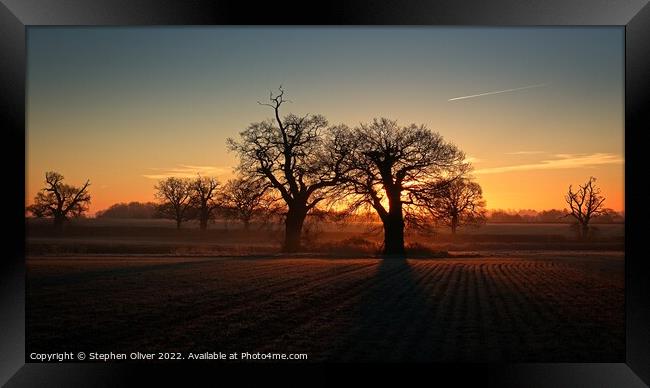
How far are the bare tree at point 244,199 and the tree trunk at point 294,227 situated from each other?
3.78 feet

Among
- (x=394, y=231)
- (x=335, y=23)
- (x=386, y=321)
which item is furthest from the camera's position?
(x=394, y=231)

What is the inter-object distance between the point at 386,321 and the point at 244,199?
1212 cm

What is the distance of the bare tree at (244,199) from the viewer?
19797 millimetres

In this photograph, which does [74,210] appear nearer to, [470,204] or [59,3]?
[59,3]

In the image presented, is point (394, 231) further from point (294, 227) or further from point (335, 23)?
point (335, 23)

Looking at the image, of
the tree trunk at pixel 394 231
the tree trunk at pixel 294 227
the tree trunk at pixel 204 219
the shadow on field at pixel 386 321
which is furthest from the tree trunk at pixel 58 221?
the tree trunk at pixel 394 231

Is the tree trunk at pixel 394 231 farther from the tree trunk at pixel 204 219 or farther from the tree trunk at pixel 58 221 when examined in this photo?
the tree trunk at pixel 58 221

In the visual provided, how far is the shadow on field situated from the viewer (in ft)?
23.7

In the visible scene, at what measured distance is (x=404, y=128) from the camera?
20328 mm

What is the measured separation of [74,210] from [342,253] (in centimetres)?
842

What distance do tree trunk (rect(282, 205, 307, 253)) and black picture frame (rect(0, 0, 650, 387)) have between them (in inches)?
486

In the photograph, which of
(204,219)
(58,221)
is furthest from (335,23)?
(204,219)

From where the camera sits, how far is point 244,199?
20.2 m

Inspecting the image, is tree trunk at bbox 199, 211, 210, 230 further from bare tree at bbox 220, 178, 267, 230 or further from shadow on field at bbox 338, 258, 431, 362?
shadow on field at bbox 338, 258, 431, 362
